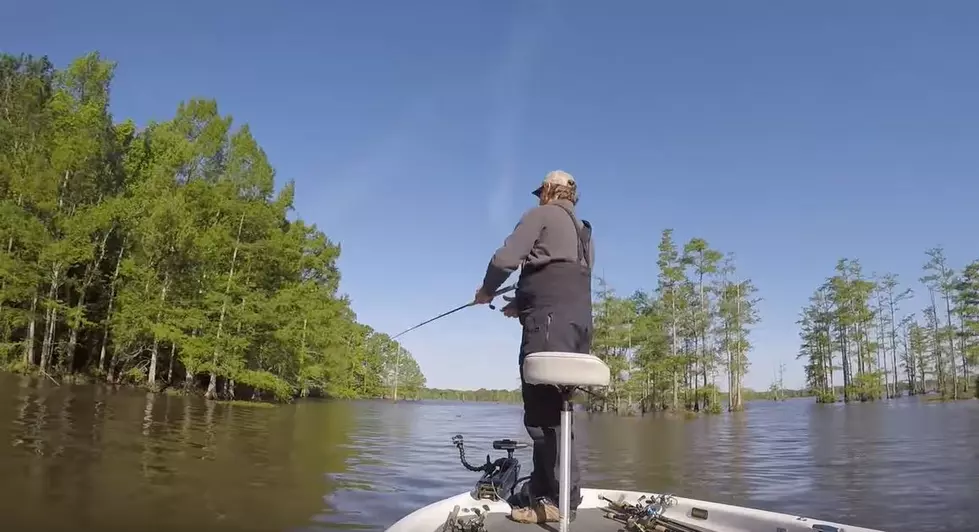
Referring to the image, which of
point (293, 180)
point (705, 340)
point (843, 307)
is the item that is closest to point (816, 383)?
point (843, 307)

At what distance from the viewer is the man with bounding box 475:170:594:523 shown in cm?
320

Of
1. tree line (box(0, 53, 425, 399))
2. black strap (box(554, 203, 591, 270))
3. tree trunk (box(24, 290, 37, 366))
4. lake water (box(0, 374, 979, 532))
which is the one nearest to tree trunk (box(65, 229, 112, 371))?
tree line (box(0, 53, 425, 399))

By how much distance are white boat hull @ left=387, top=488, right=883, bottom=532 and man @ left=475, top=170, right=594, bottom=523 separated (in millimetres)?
Result: 190

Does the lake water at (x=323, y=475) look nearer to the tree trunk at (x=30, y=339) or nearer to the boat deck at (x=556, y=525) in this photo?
the boat deck at (x=556, y=525)

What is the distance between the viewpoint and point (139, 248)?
95.2 feet

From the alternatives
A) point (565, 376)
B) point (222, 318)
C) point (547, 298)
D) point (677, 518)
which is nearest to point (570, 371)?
point (565, 376)

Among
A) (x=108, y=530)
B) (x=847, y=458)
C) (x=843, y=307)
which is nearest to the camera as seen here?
(x=108, y=530)

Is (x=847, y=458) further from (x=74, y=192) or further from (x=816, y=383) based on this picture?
(x=816, y=383)

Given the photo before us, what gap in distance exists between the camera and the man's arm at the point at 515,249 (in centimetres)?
317

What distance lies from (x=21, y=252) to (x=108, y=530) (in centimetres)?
2651

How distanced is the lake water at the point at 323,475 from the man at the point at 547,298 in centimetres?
226

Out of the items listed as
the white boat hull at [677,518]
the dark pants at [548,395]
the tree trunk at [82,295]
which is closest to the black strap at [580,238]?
the dark pants at [548,395]

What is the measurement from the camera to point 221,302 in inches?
1072

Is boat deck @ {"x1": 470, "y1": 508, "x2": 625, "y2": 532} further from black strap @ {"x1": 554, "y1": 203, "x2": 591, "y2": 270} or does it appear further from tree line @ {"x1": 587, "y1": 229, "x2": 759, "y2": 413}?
tree line @ {"x1": 587, "y1": 229, "x2": 759, "y2": 413}
